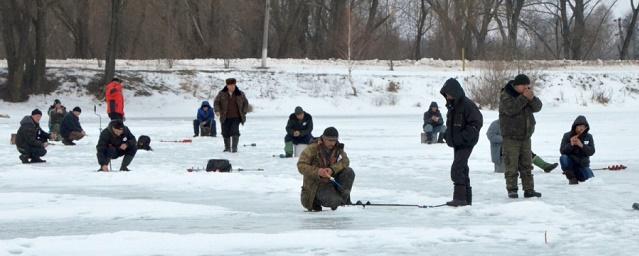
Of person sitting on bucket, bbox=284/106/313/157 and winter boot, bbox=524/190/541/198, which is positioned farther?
person sitting on bucket, bbox=284/106/313/157

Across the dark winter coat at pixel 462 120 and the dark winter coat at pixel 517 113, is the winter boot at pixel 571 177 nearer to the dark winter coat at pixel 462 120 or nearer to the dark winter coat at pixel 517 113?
the dark winter coat at pixel 517 113

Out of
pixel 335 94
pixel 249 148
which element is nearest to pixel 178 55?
pixel 335 94

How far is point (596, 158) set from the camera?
19844 mm

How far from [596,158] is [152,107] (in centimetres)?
3031

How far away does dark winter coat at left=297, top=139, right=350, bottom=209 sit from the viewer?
38.9 feet

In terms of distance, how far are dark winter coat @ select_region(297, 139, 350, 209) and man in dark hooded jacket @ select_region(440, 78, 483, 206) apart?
1.29 meters

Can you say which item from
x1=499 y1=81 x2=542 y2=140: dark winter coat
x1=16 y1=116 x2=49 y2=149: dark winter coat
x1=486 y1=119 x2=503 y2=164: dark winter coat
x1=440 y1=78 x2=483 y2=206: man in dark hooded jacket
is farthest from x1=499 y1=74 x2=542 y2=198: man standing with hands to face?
x1=16 y1=116 x2=49 y2=149: dark winter coat

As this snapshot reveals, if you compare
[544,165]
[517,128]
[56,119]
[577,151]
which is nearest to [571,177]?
[577,151]

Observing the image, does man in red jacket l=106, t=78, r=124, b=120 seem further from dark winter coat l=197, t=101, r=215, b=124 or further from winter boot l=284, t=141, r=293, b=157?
winter boot l=284, t=141, r=293, b=157

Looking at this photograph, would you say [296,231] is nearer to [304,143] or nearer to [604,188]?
[604,188]

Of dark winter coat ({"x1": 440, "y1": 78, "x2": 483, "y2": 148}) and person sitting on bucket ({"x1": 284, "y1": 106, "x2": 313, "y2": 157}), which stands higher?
dark winter coat ({"x1": 440, "y1": 78, "x2": 483, "y2": 148})

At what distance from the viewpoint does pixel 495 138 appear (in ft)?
53.4

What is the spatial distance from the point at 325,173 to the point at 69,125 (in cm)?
1415

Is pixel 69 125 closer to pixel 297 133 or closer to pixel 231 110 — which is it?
pixel 231 110
